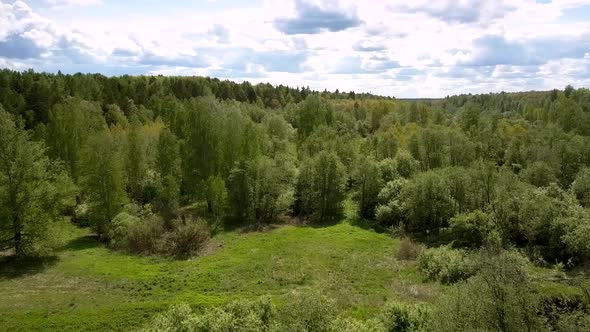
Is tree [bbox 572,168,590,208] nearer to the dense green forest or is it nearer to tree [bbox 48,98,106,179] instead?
the dense green forest

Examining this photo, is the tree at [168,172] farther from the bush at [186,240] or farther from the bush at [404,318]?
the bush at [404,318]

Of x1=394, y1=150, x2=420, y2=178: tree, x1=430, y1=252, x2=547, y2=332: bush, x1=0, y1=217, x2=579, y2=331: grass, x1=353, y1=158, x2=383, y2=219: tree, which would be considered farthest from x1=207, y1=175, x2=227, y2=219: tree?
x1=430, y1=252, x2=547, y2=332: bush

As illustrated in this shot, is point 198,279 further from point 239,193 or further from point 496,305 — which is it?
point 496,305

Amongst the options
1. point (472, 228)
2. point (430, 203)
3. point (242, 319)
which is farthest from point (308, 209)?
point (242, 319)

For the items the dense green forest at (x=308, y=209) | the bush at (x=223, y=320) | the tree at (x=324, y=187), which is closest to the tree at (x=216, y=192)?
the dense green forest at (x=308, y=209)

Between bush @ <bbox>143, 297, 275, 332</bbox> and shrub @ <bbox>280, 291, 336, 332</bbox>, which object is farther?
bush @ <bbox>143, 297, 275, 332</bbox>
